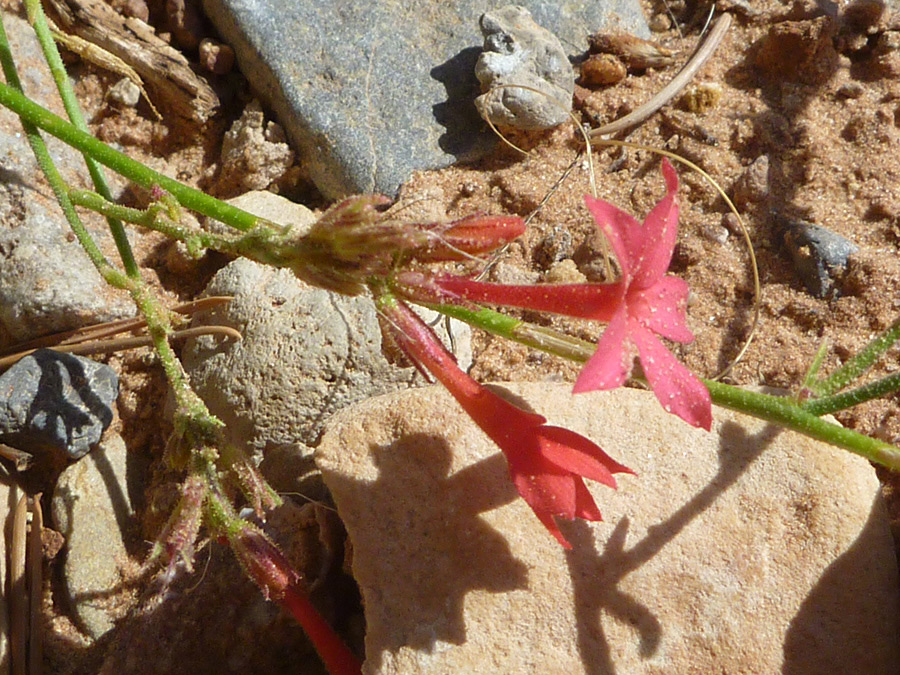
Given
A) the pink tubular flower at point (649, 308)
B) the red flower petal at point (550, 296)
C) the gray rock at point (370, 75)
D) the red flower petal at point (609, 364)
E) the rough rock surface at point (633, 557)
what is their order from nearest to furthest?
the red flower petal at point (609, 364) → the pink tubular flower at point (649, 308) → the red flower petal at point (550, 296) → the rough rock surface at point (633, 557) → the gray rock at point (370, 75)

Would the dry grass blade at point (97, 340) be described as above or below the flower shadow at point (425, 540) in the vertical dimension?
above

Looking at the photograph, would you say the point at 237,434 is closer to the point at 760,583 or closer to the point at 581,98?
the point at 760,583

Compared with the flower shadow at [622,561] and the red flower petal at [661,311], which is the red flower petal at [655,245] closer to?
the red flower petal at [661,311]

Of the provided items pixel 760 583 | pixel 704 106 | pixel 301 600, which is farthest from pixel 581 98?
pixel 301 600

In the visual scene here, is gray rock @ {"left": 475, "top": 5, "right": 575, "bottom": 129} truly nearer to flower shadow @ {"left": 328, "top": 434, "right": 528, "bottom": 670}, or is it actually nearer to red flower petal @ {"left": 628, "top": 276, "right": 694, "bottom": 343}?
flower shadow @ {"left": 328, "top": 434, "right": 528, "bottom": 670}

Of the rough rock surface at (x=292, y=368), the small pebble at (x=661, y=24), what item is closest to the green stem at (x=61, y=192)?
the rough rock surface at (x=292, y=368)

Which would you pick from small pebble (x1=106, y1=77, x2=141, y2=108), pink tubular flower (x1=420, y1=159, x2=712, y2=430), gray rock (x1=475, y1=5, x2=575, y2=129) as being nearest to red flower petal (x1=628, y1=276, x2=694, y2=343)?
pink tubular flower (x1=420, y1=159, x2=712, y2=430)

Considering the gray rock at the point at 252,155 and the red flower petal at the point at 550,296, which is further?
the gray rock at the point at 252,155
